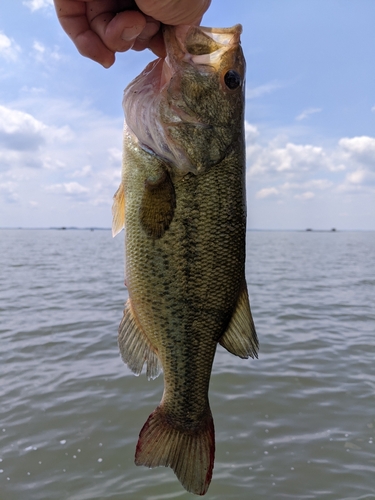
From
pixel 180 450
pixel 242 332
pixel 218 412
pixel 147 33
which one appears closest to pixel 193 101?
pixel 147 33

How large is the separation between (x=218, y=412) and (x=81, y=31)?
18.3ft

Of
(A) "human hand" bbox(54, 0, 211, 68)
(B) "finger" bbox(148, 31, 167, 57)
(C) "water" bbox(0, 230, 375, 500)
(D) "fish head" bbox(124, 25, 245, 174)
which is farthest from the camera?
(C) "water" bbox(0, 230, 375, 500)

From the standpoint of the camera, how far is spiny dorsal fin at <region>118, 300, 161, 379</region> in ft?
7.48

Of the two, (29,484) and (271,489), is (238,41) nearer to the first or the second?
(271,489)

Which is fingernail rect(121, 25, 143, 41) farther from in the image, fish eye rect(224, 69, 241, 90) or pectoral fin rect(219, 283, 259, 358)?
pectoral fin rect(219, 283, 259, 358)

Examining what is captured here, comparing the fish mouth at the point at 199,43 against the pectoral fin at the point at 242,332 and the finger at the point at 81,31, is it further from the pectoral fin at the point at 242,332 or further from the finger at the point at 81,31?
the pectoral fin at the point at 242,332

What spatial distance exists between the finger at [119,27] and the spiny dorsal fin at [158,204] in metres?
0.67

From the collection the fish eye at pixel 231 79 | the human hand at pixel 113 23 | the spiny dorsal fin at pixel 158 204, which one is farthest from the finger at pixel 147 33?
the spiny dorsal fin at pixel 158 204

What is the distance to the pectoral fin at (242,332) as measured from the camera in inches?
88.0

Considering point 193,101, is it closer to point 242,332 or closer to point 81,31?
point 81,31

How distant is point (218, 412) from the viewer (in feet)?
20.7

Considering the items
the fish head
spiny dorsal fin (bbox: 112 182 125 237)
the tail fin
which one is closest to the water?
the tail fin

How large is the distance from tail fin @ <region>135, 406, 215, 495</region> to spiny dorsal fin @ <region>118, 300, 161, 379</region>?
15.2 inches

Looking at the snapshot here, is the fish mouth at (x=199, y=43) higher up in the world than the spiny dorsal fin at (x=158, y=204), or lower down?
higher up
